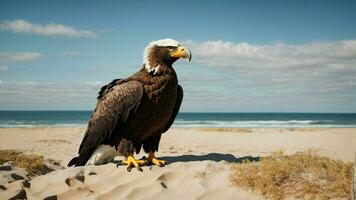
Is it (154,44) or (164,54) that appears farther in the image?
(154,44)

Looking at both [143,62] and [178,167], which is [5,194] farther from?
[143,62]

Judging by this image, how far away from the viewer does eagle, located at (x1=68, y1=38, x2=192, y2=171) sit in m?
5.72

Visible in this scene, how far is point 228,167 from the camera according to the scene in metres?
5.08

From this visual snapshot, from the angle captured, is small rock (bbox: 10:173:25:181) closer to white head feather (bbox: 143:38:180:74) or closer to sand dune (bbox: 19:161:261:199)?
sand dune (bbox: 19:161:261:199)

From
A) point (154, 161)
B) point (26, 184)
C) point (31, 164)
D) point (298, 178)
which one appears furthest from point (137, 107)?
point (298, 178)

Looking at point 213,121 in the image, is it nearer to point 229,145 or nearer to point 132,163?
point 229,145

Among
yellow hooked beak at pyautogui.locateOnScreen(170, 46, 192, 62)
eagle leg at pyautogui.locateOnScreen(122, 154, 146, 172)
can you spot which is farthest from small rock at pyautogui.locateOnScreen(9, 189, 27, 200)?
yellow hooked beak at pyautogui.locateOnScreen(170, 46, 192, 62)

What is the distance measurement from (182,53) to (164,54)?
31cm

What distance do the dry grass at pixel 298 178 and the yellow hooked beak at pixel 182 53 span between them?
6.53 ft

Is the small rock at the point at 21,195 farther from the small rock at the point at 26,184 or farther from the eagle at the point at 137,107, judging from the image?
the eagle at the point at 137,107

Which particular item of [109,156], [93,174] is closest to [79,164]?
Answer: [109,156]

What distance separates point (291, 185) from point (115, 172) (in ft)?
8.25

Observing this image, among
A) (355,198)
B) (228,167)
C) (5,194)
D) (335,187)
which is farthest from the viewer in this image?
(228,167)

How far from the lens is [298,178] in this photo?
4199mm
